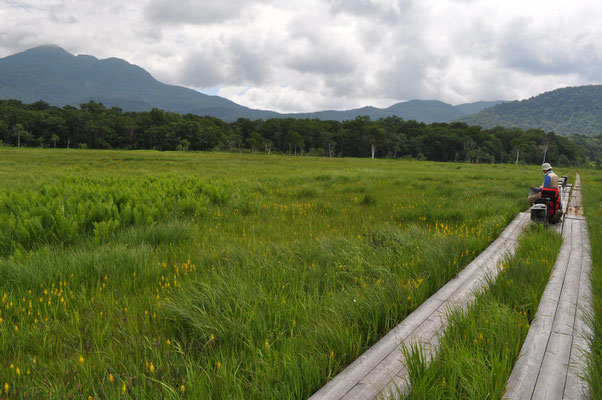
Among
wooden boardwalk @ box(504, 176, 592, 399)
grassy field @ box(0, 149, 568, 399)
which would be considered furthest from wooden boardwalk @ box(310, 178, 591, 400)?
grassy field @ box(0, 149, 568, 399)

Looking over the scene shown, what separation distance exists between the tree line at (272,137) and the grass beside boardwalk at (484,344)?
9882 cm

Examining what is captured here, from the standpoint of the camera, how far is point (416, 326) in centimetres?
231

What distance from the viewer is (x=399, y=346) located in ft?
6.75

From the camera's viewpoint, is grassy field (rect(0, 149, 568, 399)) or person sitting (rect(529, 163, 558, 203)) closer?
grassy field (rect(0, 149, 568, 399))

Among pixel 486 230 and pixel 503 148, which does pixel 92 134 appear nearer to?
pixel 486 230

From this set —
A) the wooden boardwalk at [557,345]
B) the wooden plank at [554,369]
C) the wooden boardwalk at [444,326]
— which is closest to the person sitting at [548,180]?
the wooden boardwalk at [444,326]

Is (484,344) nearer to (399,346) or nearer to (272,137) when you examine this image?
(399,346)

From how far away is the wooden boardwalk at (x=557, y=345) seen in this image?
1651 millimetres

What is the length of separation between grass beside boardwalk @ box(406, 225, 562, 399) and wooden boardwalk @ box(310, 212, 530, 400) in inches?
4.2

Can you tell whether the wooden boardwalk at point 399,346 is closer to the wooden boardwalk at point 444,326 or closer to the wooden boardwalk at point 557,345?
the wooden boardwalk at point 444,326

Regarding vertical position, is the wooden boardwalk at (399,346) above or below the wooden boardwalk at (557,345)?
below

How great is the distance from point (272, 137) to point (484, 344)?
112 meters

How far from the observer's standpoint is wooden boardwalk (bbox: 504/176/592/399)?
1651 mm

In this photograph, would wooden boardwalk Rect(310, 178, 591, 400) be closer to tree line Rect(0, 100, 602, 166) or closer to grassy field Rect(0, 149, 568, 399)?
grassy field Rect(0, 149, 568, 399)
